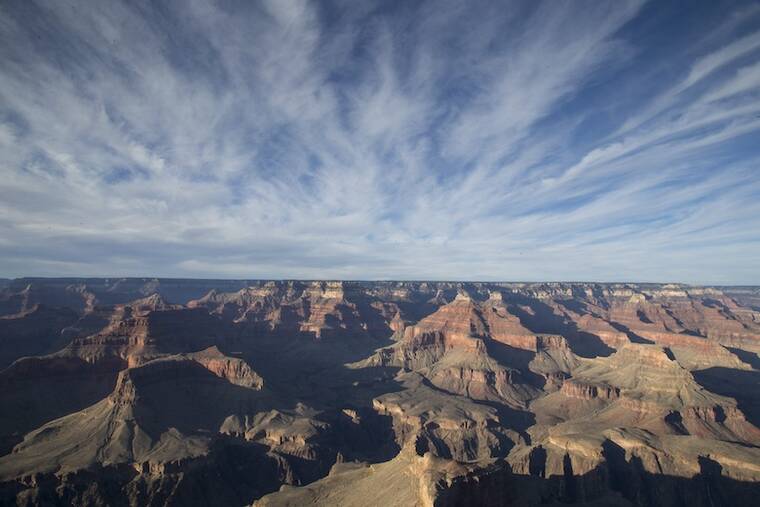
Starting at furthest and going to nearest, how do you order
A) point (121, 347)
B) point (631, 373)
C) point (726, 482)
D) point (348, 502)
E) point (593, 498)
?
point (631, 373)
point (121, 347)
point (726, 482)
point (593, 498)
point (348, 502)

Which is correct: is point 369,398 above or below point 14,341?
below

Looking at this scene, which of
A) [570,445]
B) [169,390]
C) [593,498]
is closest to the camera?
[593,498]

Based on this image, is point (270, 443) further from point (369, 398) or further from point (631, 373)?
point (631, 373)

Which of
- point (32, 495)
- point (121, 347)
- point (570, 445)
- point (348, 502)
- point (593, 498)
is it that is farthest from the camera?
point (121, 347)

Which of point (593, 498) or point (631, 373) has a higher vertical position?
point (631, 373)

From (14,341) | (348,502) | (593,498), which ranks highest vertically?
(14,341)

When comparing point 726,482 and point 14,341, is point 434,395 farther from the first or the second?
point 14,341

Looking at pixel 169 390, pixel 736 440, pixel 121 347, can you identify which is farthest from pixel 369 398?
pixel 736 440

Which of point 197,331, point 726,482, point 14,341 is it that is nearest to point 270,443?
point 197,331

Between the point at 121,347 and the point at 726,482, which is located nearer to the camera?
the point at 726,482
